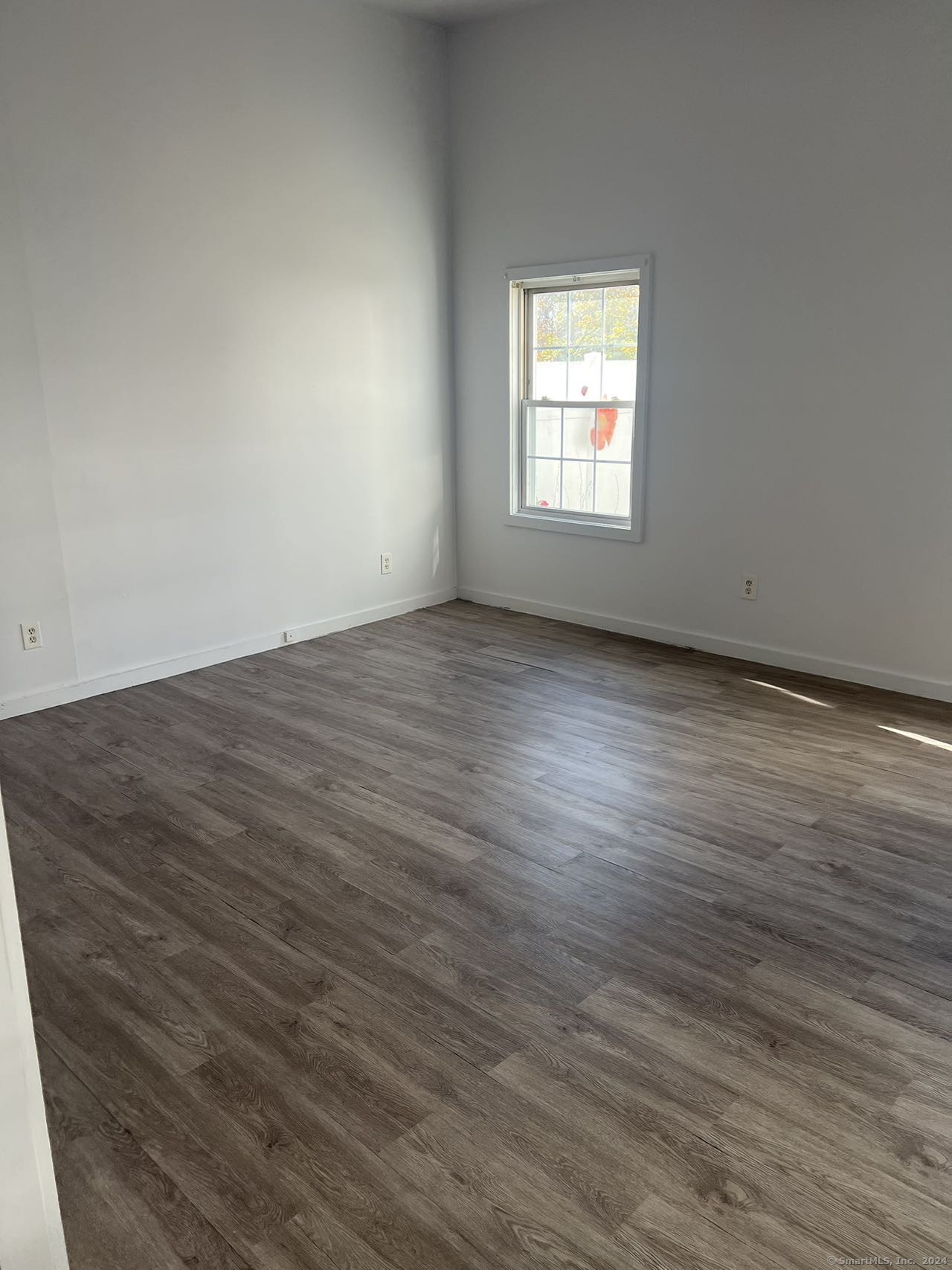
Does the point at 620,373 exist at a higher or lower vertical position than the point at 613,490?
higher

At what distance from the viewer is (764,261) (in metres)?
4.25

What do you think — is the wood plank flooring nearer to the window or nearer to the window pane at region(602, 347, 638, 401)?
the window

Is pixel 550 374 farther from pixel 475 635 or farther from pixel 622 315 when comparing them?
pixel 475 635

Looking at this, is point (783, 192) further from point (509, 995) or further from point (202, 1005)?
point (202, 1005)

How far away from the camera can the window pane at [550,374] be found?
17.3 feet

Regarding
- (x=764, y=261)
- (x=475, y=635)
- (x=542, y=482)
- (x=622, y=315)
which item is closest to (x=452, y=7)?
(x=622, y=315)

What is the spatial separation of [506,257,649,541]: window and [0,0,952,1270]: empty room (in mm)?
27

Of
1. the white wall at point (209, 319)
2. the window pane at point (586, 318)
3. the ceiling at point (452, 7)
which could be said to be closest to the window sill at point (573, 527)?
the white wall at point (209, 319)

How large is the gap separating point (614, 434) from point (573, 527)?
56cm

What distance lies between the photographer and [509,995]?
2.26 meters

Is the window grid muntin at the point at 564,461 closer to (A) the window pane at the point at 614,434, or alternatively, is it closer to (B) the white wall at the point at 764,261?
(A) the window pane at the point at 614,434

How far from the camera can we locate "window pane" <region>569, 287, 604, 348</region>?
Result: 16.5 ft

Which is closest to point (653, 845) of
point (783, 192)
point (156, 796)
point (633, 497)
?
point (156, 796)

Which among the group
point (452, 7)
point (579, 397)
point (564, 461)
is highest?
point (452, 7)
